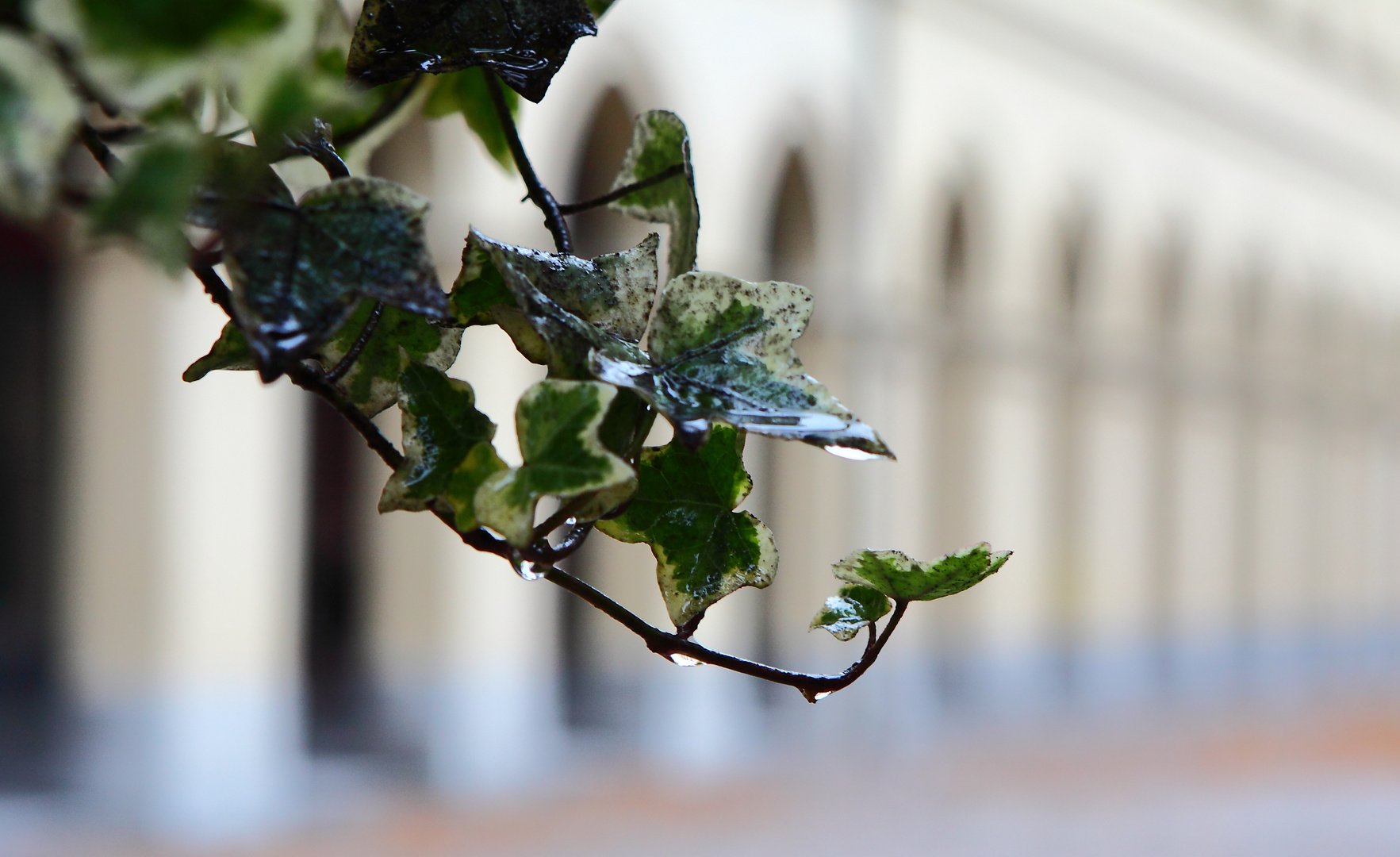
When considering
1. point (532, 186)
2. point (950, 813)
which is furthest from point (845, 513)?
point (532, 186)

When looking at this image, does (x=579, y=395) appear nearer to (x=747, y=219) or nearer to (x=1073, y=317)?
(x=747, y=219)

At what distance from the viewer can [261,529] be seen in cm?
505

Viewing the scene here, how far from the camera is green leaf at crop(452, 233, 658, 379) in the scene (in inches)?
9.2

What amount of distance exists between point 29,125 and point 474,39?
0.39ft

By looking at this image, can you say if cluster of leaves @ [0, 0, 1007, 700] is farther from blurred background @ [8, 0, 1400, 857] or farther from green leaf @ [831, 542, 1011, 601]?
blurred background @ [8, 0, 1400, 857]

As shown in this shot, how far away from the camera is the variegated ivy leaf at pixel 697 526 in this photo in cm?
28

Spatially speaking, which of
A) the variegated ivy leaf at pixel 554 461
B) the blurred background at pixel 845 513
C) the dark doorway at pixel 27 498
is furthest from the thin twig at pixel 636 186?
the dark doorway at pixel 27 498

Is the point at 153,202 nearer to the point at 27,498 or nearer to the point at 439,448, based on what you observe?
the point at 439,448

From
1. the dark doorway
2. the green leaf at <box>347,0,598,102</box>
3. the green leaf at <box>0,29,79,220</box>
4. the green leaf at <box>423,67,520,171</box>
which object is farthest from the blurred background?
the green leaf at <box>0,29,79,220</box>

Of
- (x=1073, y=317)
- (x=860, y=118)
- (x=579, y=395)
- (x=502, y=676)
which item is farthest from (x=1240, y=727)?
(x=579, y=395)

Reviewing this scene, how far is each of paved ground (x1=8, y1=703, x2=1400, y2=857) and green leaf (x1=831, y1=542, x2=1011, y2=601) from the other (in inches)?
179

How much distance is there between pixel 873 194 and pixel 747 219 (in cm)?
67

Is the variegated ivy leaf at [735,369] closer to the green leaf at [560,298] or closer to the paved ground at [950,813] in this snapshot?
the green leaf at [560,298]

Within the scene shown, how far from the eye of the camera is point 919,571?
27 centimetres
